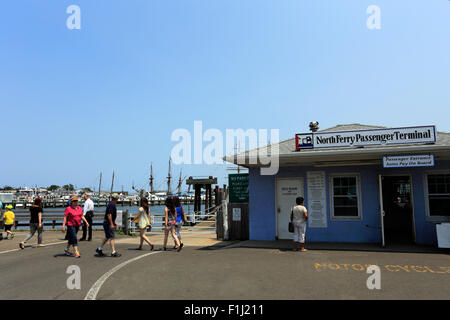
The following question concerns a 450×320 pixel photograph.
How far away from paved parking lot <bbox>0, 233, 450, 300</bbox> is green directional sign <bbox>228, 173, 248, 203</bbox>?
139 inches

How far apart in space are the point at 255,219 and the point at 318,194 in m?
2.57

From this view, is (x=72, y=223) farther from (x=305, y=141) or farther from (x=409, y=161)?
(x=409, y=161)

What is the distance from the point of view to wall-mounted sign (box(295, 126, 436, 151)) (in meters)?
10.4

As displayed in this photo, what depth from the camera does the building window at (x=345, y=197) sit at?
11.7 metres

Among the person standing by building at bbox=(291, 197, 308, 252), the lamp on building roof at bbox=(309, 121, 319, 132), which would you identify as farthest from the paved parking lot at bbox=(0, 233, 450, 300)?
the lamp on building roof at bbox=(309, 121, 319, 132)

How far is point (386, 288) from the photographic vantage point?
585 centimetres

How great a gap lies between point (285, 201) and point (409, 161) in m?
4.40

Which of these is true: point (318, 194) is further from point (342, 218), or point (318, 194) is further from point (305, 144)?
point (305, 144)

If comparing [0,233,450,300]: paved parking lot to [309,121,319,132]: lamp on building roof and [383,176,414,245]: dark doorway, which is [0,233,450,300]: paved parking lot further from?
[383,176,414,245]: dark doorway

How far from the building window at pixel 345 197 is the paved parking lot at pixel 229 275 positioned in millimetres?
2110

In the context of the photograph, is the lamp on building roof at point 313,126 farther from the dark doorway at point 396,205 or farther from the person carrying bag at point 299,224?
the person carrying bag at point 299,224

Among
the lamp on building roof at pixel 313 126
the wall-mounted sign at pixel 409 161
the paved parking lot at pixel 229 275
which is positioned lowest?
the paved parking lot at pixel 229 275

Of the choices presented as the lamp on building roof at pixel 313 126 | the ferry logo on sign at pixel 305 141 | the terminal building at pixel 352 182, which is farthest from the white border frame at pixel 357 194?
the lamp on building roof at pixel 313 126
